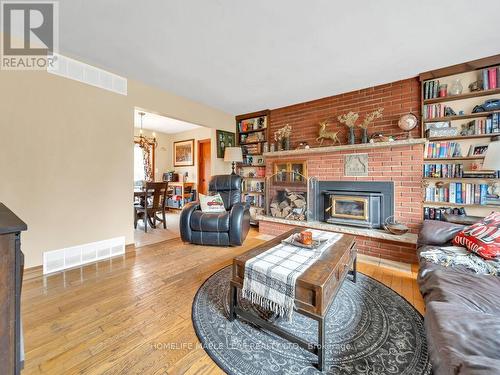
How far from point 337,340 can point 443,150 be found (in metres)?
2.61

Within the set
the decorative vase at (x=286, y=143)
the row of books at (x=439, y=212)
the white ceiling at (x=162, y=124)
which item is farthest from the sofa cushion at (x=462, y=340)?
the white ceiling at (x=162, y=124)

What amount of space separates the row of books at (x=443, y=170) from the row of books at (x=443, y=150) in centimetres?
12

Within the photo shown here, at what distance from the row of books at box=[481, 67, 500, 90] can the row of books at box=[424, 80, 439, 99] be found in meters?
0.40

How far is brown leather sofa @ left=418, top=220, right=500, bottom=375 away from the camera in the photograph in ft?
2.52

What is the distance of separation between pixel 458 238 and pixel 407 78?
2.14 m

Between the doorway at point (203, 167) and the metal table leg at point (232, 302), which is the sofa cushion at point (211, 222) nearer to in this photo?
the metal table leg at point (232, 302)

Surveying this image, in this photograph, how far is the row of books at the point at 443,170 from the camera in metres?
2.57

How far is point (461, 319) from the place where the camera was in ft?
3.25

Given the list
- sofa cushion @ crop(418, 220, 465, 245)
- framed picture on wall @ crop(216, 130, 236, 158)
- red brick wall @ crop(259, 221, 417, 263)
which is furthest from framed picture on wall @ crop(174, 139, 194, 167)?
sofa cushion @ crop(418, 220, 465, 245)

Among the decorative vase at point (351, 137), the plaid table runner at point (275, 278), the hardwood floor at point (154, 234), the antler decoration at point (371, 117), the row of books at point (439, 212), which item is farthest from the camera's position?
the hardwood floor at point (154, 234)

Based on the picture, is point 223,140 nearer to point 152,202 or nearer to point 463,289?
point 152,202

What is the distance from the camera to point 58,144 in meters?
2.34

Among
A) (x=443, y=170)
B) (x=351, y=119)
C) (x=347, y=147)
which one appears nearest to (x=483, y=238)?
(x=443, y=170)

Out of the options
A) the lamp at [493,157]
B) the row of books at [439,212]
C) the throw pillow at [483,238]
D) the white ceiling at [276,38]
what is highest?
the white ceiling at [276,38]
